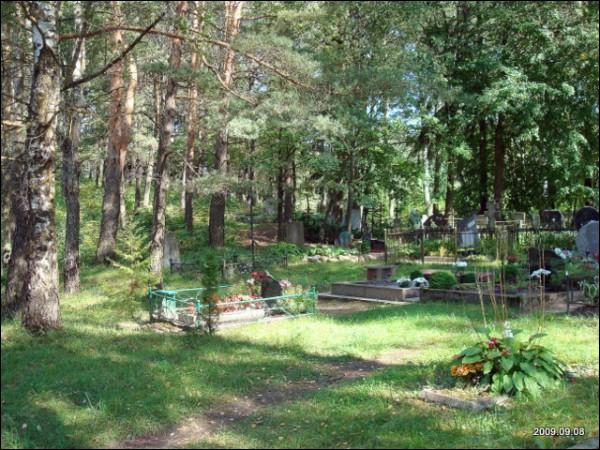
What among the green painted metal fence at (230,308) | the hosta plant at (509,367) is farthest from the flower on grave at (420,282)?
the hosta plant at (509,367)

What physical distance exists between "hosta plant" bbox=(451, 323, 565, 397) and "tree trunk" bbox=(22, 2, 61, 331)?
5.96 meters

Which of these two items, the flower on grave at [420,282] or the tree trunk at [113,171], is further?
the tree trunk at [113,171]

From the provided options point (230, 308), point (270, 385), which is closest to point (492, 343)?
point (270, 385)

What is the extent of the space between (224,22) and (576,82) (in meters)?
16.7

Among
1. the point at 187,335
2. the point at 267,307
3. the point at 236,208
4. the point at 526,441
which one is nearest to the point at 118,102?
the point at 267,307

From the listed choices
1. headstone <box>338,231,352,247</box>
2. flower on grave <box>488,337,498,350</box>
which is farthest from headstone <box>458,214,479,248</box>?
flower on grave <box>488,337,498,350</box>

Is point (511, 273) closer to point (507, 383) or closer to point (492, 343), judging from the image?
point (492, 343)

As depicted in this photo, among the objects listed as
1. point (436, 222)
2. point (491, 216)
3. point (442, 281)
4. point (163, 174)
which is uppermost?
point (163, 174)

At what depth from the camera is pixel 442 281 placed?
42.0 feet

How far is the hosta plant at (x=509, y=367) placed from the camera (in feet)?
18.5

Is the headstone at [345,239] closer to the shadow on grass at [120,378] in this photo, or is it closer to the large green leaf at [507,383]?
the shadow on grass at [120,378]

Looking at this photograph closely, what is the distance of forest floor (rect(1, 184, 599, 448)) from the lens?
5020 mm

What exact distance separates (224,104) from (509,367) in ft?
41.4

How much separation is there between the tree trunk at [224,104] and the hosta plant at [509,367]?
10.5 m
